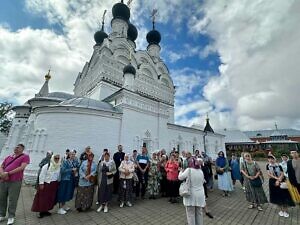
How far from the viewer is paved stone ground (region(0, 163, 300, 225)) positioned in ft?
15.3

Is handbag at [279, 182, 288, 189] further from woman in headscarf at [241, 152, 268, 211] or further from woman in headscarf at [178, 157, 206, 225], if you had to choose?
woman in headscarf at [178, 157, 206, 225]

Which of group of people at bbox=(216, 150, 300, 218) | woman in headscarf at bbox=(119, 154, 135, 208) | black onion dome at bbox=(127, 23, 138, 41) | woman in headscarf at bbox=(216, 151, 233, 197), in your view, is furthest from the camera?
black onion dome at bbox=(127, 23, 138, 41)

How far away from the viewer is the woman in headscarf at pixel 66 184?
216 inches

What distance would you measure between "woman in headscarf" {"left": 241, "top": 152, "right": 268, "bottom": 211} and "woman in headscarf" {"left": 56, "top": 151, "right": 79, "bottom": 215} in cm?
611

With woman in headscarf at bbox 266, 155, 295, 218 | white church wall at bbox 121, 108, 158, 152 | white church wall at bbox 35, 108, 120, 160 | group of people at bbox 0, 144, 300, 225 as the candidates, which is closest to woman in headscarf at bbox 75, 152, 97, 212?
group of people at bbox 0, 144, 300, 225

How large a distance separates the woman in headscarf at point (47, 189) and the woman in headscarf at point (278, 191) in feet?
23.4

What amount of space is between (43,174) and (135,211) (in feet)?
10.2

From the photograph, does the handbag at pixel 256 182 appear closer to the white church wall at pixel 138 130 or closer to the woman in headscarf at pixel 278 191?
the woman in headscarf at pixel 278 191

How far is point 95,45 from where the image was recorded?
2564 cm

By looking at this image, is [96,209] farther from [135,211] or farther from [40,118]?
[40,118]

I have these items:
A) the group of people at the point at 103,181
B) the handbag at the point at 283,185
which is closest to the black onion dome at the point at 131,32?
the group of people at the point at 103,181

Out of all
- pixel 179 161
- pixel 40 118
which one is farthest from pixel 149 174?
pixel 40 118

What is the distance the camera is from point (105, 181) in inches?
229

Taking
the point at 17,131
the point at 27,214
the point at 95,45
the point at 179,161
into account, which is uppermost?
the point at 95,45
